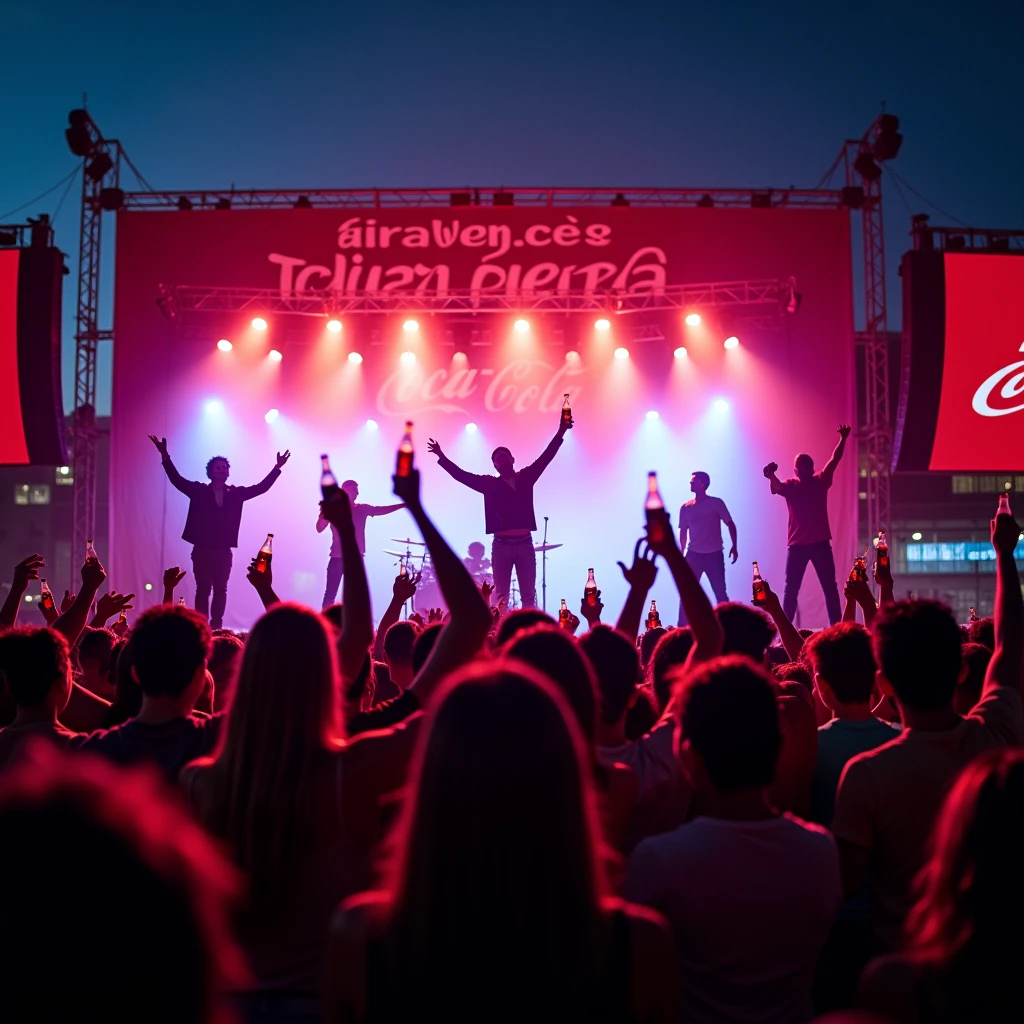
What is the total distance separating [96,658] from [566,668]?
3.59 m

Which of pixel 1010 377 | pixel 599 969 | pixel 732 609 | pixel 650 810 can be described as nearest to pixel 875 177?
pixel 1010 377

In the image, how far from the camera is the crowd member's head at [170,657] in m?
2.73

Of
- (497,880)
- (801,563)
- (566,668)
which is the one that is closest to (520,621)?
(566,668)

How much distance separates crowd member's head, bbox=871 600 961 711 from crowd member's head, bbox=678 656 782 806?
A: 0.74 meters

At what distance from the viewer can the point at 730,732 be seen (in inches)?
77.3

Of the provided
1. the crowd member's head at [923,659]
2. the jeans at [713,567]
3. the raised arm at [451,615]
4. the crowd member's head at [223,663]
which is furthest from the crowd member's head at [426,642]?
the jeans at [713,567]

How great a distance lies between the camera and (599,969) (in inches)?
52.7

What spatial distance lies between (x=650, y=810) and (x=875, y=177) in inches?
524

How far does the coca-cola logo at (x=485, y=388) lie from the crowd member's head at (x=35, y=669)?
11.8 m

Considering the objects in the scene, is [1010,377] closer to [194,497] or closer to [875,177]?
[875,177]

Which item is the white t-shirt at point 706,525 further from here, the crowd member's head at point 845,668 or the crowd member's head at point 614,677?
the crowd member's head at point 614,677

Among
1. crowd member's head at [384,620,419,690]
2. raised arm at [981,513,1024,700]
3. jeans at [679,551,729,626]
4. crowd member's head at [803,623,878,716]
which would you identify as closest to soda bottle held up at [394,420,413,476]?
crowd member's head at [803,623,878,716]

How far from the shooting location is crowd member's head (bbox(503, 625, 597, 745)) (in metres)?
2.24

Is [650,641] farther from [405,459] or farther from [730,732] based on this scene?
[730,732]
